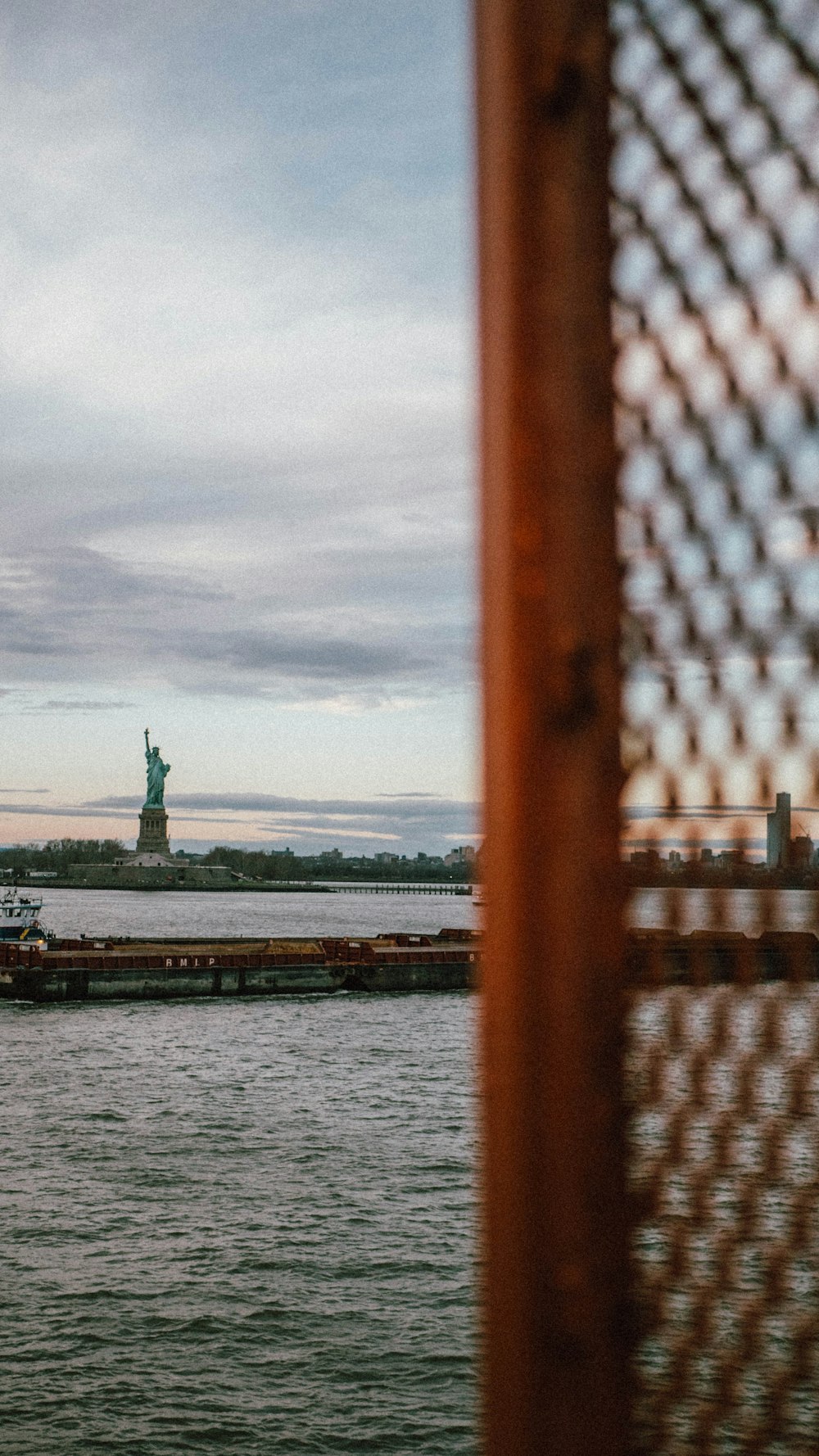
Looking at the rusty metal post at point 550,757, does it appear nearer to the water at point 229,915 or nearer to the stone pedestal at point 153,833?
the water at point 229,915

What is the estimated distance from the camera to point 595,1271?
39.3 inches

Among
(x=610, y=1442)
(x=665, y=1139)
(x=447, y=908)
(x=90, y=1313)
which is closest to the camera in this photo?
(x=610, y=1442)

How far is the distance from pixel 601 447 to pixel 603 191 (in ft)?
0.78

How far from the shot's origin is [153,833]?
6732 inches

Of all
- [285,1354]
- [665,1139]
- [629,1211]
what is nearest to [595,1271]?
[629,1211]

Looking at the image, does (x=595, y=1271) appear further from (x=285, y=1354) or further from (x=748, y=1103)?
(x=285, y=1354)

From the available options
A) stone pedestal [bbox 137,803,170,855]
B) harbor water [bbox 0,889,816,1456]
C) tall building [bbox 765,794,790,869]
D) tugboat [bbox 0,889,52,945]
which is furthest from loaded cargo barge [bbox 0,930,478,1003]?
stone pedestal [bbox 137,803,170,855]

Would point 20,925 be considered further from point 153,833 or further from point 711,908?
point 153,833

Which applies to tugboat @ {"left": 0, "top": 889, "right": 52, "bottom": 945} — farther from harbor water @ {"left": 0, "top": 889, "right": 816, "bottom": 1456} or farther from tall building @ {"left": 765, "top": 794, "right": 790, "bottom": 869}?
tall building @ {"left": 765, "top": 794, "right": 790, "bottom": 869}

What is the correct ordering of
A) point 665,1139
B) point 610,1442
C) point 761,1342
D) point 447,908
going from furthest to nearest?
point 447,908 → point 761,1342 → point 665,1139 → point 610,1442

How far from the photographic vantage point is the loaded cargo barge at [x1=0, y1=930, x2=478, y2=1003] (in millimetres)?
48200

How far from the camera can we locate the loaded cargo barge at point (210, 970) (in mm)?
48200

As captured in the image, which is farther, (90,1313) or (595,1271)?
(90,1313)

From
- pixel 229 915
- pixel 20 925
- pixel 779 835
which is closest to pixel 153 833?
pixel 229 915
